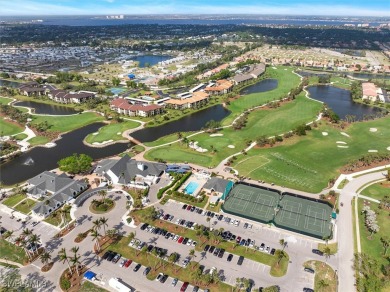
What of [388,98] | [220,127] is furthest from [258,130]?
[388,98]

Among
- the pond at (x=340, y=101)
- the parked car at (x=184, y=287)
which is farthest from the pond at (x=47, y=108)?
the pond at (x=340, y=101)

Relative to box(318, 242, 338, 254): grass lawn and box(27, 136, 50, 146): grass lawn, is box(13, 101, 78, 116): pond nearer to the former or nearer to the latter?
box(27, 136, 50, 146): grass lawn

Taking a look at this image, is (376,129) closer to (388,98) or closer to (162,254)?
(388,98)

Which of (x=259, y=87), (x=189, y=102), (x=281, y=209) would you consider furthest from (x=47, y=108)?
(x=281, y=209)

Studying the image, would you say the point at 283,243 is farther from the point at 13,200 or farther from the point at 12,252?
the point at 13,200

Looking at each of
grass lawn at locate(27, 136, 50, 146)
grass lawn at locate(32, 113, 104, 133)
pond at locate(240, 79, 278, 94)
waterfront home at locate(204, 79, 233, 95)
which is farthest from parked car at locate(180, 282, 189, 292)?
pond at locate(240, 79, 278, 94)

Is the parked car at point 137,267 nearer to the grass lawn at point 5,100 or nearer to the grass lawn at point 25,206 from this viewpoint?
the grass lawn at point 25,206
